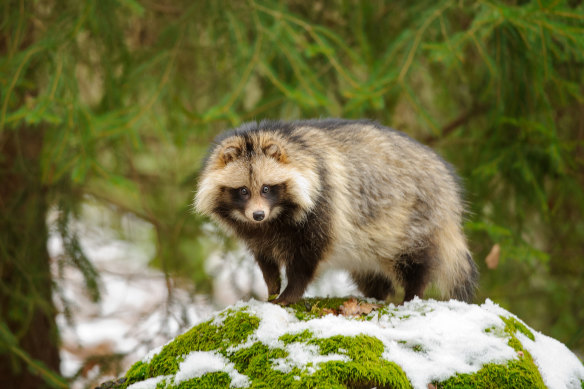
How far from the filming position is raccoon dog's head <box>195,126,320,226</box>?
14.6 feet

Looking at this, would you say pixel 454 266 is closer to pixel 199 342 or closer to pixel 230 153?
pixel 230 153

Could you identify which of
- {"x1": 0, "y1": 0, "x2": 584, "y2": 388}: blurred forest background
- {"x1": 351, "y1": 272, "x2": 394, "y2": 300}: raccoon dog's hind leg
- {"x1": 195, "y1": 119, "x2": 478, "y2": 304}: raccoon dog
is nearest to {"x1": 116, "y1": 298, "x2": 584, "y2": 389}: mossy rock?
{"x1": 195, "y1": 119, "x2": 478, "y2": 304}: raccoon dog

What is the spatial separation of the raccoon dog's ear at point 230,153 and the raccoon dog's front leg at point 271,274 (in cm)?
79

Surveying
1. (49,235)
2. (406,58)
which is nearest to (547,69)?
(406,58)

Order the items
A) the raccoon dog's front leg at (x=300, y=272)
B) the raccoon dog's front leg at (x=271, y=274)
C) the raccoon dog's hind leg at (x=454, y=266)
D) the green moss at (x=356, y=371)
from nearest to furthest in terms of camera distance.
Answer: the green moss at (x=356, y=371) → the raccoon dog's front leg at (x=300, y=272) → the raccoon dog's front leg at (x=271, y=274) → the raccoon dog's hind leg at (x=454, y=266)

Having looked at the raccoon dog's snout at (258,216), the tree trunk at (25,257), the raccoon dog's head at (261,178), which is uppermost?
the raccoon dog's head at (261,178)

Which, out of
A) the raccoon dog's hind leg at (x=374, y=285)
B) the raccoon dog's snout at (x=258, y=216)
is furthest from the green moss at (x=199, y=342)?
the raccoon dog's hind leg at (x=374, y=285)

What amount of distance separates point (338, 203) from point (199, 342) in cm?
149

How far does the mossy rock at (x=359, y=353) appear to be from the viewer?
3348 millimetres

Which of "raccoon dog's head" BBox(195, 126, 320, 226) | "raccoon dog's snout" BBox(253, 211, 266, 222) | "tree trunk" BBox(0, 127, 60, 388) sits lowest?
"tree trunk" BBox(0, 127, 60, 388)

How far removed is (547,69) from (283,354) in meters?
3.83

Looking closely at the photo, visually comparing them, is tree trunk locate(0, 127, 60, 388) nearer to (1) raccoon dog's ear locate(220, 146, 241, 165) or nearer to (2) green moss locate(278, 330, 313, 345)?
(1) raccoon dog's ear locate(220, 146, 241, 165)

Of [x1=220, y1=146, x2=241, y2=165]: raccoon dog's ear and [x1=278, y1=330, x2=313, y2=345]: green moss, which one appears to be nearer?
[x1=278, y1=330, x2=313, y2=345]: green moss

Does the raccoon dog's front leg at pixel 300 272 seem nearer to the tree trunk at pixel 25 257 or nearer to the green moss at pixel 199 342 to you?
the green moss at pixel 199 342
